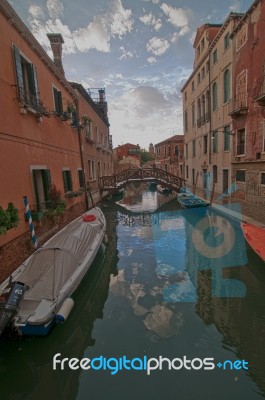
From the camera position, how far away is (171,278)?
6.34m

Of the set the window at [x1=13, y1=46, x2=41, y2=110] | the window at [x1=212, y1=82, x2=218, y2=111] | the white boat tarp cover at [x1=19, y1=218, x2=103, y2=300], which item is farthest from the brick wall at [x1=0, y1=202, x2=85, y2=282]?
the window at [x1=212, y1=82, x2=218, y2=111]

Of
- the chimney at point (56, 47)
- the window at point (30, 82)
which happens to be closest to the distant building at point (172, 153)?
the chimney at point (56, 47)

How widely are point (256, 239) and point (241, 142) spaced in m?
8.79

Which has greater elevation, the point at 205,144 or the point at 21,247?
the point at 205,144

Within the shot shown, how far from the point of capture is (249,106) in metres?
12.3

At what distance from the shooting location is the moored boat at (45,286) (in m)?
3.80

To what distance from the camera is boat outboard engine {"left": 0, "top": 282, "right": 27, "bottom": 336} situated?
11.7ft

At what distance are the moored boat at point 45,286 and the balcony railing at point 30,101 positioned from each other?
4.19 m

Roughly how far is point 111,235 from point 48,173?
4312 millimetres

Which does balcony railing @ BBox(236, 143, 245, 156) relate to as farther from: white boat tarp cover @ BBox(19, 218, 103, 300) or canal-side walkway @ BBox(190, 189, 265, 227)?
white boat tarp cover @ BBox(19, 218, 103, 300)

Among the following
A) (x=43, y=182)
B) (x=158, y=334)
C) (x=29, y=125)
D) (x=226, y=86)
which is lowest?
(x=158, y=334)

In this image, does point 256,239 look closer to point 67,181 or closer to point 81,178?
point 67,181

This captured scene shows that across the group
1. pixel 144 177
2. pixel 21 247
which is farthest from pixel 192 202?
pixel 21 247

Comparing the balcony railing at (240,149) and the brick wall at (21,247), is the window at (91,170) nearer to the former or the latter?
the brick wall at (21,247)
